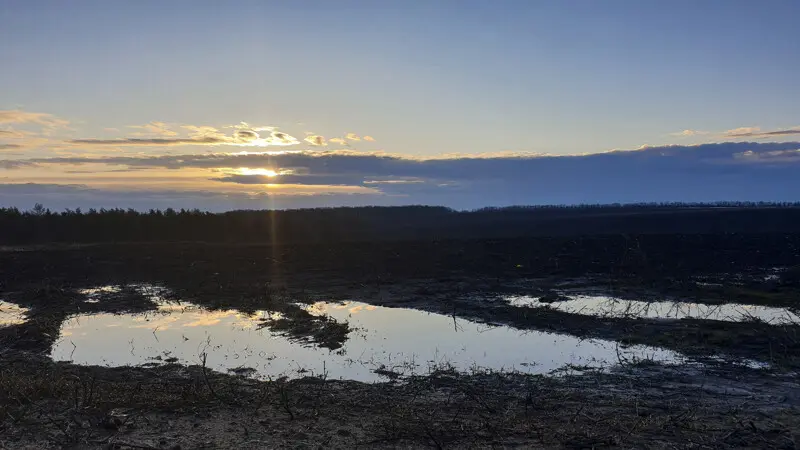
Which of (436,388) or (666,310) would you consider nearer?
(436,388)

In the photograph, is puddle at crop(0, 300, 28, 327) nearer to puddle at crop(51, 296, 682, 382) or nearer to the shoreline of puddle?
the shoreline of puddle

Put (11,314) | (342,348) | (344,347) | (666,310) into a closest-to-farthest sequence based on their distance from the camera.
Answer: (342,348) → (344,347) → (666,310) → (11,314)

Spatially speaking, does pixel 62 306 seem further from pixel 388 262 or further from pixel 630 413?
pixel 630 413

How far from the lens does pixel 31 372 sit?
11914 millimetres

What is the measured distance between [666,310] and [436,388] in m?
11.1

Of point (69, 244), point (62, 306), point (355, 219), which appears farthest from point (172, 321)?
point (355, 219)

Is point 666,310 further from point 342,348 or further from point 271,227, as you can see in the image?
point 271,227

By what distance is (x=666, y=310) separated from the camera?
60.2ft

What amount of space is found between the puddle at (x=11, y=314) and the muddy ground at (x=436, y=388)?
1.40 feet

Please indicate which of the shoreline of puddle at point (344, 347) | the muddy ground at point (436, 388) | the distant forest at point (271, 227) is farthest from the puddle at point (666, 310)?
the distant forest at point (271, 227)

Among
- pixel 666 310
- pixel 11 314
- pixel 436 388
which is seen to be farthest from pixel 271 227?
pixel 436 388

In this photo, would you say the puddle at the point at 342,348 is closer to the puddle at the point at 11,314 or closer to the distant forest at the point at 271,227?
the puddle at the point at 11,314

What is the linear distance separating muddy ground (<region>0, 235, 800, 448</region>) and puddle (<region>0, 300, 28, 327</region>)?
1.40ft

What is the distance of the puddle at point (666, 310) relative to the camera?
55.9 ft
